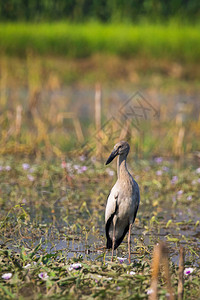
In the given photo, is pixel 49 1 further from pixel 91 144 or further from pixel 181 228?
pixel 181 228

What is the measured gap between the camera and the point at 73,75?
1680 cm

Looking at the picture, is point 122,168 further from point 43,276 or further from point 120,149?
point 43,276

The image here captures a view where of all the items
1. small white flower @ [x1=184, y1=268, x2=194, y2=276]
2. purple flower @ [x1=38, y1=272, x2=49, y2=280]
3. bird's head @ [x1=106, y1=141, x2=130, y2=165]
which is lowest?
small white flower @ [x1=184, y1=268, x2=194, y2=276]

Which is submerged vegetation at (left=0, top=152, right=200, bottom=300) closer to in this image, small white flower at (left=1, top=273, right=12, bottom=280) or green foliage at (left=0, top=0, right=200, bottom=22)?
small white flower at (left=1, top=273, right=12, bottom=280)

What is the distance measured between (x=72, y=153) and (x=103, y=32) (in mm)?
11805

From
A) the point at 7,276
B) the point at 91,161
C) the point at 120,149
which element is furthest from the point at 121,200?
the point at 91,161

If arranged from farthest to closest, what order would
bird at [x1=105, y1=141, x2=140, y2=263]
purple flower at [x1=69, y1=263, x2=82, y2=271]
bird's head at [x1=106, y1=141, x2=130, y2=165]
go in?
1. bird's head at [x1=106, y1=141, x2=130, y2=165]
2. bird at [x1=105, y1=141, x2=140, y2=263]
3. purple flower at [x1=69, y1=263, x2=82, y2=271]

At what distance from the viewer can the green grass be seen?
1839 centimetres

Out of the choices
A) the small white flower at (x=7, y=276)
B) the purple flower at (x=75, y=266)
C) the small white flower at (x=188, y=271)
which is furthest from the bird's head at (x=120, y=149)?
the small white flower at (x=7, y=276)

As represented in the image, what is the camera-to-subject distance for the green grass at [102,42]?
18.4m

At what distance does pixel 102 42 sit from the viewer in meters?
18.6

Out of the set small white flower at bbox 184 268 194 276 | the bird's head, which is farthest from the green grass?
small white flower at bbox 184 268 194 276

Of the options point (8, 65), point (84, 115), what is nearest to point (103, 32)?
point (8, 65)

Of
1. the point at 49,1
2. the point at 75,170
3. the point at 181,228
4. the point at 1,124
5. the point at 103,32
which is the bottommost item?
the point at 181,228
